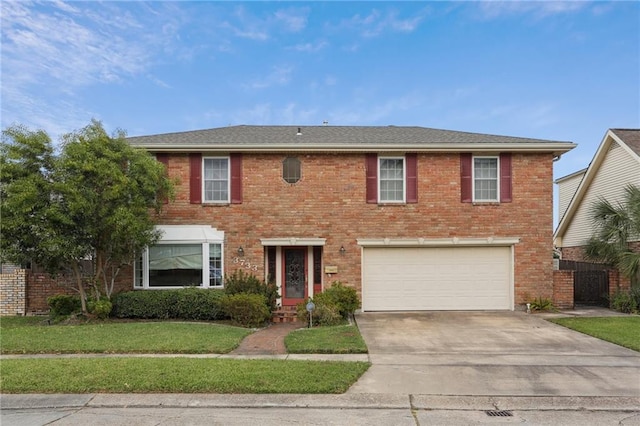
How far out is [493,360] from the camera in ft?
25.1

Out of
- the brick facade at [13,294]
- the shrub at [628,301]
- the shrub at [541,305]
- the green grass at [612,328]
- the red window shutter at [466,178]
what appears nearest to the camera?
the green grass at [612,328]

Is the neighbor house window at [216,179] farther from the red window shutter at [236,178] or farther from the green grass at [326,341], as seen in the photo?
the green grass at [326,341]

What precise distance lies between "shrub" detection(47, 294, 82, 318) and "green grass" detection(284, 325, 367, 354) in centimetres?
675

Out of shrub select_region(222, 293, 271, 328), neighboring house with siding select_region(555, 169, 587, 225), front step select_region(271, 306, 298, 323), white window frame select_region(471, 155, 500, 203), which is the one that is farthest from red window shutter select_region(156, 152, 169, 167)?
neighboring house with siding select_region(555, 169, 587, 225)

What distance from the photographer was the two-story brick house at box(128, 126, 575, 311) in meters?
13.2

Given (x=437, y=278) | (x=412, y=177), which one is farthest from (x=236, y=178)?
(x=437, y=278)

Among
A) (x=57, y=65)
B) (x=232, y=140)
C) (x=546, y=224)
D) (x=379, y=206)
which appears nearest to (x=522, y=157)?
(x=546, y=224)

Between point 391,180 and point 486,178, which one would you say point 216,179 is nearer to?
point 391,180

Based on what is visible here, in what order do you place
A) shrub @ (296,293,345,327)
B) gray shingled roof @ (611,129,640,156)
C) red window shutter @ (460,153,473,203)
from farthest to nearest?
1. gray shingled roof @ (611,129,640,156)
2. red window shutter @ (460,153,473,203)
3. shrub @ (296,293,345,327)

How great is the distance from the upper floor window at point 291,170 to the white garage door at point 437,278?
3.26 metres

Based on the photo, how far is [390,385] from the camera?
247 inches

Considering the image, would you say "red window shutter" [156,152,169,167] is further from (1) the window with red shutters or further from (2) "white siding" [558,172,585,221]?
(2) "white siding" [558,172,585,221]

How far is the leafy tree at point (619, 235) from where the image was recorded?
→ 42.5 ft

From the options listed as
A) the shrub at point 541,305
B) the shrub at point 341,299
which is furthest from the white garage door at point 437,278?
the shrub at point 341,299
